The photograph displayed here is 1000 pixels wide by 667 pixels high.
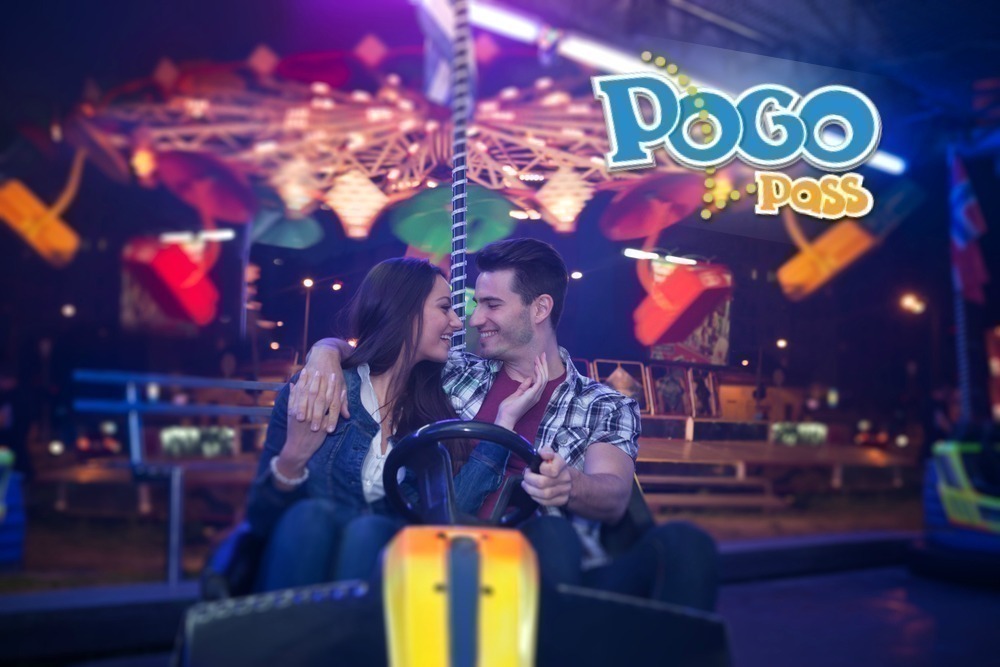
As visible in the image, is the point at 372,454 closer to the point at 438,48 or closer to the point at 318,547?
the point at 318,547

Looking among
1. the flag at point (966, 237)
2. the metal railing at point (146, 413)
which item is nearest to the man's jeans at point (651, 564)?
the metal railing at point (146, 413)

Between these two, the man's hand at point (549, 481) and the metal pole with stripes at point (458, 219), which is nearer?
the man's hand at point (549, 481)

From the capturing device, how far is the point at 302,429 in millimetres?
1029

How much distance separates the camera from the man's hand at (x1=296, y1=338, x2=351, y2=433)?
1036 millimetres

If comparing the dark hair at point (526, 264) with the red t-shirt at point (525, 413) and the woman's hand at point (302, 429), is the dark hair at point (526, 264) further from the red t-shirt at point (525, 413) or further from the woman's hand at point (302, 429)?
the woman's hand at point (302, 429)

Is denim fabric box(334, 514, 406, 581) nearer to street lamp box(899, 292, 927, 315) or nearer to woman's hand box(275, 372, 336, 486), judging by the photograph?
woman's hand box(275, 372, 336, 486)

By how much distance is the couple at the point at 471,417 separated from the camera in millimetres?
912

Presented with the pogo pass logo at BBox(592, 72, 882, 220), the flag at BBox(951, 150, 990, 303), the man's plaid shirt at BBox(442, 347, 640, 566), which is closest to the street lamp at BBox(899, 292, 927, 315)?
the flag at BBox(951, 150, 990, 303)

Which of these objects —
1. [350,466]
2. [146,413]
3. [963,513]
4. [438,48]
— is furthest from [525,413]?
[963,513]

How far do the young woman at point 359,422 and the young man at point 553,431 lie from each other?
3cm

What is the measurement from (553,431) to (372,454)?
0.88 ft

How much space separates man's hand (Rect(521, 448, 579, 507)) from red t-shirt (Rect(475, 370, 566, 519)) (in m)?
0.13

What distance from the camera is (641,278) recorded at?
1.27 m

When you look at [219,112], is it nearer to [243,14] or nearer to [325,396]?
[243,14]
